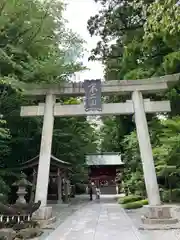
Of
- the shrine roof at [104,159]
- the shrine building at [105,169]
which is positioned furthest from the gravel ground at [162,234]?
the shrine building at [105,169]

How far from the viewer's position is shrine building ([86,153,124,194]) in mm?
36500

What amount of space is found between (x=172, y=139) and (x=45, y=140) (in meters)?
4.99

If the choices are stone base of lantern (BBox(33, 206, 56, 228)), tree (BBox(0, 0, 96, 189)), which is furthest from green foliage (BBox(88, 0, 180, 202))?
stone base of lantern (BBox(33, 206, 56, 228))

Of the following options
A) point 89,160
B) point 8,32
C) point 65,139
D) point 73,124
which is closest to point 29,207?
point 8,32

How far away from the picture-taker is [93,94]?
11.9 metres

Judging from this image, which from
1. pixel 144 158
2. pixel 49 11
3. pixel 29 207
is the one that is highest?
pixel 49 11

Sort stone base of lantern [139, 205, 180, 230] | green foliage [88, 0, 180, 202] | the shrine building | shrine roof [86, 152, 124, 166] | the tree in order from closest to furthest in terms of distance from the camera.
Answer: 1. stone base of lantern [139, 205, 180, 230]
2. the tree
3. green foliage [88, 0, 180, 202]
4. shrine roof [86, 152, 124, 166]
5. the shrine building

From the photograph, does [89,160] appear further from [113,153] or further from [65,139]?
[65,139]

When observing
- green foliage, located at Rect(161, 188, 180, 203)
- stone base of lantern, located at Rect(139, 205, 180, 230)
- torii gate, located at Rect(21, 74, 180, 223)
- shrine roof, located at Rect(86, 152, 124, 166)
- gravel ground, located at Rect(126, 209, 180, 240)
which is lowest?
gravel ground, located at Rect(126, 209, 180, 240)

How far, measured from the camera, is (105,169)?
37906 mm

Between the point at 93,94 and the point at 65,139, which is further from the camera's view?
the point at 65,139

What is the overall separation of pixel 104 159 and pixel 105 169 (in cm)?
158

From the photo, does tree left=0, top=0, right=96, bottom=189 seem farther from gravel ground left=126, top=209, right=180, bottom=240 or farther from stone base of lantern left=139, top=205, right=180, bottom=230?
stone base of lantern left=139, top=205, right=180, bottom=230

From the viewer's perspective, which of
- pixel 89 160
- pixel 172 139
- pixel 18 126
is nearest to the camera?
pixel 172 139
